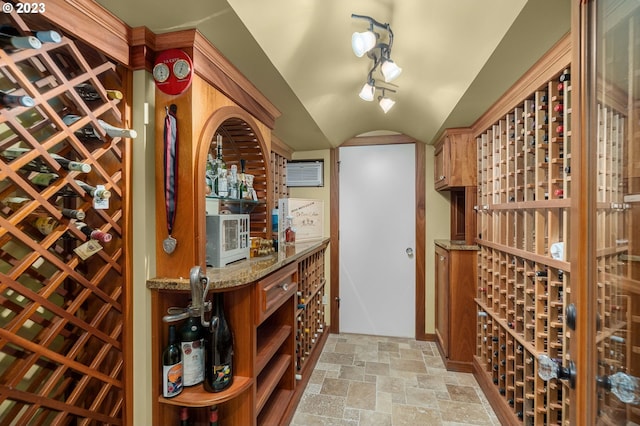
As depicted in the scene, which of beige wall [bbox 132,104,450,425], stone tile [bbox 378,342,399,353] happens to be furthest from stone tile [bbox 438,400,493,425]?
beige wall [bbox 132,104,450,425]

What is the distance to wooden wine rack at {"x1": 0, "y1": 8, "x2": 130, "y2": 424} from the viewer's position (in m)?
0.80

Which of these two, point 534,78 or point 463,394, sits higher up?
point 534,78

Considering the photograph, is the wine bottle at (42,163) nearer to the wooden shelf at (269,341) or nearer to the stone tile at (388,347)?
the wooden shelf at (269,341)

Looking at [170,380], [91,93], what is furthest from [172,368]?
[91,93]

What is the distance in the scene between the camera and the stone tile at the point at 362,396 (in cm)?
200

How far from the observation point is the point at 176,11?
1.00 meters

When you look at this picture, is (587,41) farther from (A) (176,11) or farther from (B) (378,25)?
(A) (176,11)

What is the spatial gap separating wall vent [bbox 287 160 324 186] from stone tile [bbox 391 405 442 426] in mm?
2202

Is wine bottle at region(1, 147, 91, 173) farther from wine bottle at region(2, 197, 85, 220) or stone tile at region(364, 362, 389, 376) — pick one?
stone tile at region(364, 362, 389, 376)

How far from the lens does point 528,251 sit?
5.09 feet

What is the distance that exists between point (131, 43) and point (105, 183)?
0.56 meters

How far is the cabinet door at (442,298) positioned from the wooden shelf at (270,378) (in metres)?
1.49

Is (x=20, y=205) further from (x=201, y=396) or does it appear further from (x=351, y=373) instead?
(x=351, y=373)

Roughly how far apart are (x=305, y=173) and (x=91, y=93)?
2313 mm
